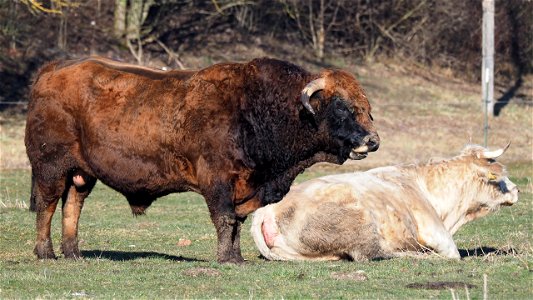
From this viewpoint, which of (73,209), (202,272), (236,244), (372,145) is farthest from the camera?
(73,209)

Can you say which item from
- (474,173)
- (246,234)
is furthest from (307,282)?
(246,234)

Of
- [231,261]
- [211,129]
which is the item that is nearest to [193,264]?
[231,261]

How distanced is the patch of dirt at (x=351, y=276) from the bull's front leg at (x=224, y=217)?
1419mm

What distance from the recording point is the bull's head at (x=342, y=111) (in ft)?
38.5

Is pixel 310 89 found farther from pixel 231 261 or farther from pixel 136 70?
pixel 136 70

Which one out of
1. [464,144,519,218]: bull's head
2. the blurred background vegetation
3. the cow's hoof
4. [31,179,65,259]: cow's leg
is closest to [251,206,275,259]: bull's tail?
the cow's hoof

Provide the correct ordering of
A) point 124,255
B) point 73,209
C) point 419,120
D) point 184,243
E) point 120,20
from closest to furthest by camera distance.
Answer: point 73,209
point 124,255
point 184,243
point 419,120
point 120,20

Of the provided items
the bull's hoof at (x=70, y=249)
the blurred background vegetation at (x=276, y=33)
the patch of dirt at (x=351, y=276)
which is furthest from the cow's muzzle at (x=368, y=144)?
the blurred background vegetation at (x=276, y=33)

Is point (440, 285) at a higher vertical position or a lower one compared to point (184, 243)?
higher

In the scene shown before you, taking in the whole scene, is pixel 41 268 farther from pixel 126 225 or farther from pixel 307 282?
pixel 126 225

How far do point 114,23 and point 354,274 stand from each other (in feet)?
97.2

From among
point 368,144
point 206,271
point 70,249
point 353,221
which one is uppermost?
point 368,144

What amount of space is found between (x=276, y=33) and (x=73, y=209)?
31268mm

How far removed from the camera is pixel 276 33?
145 feet
